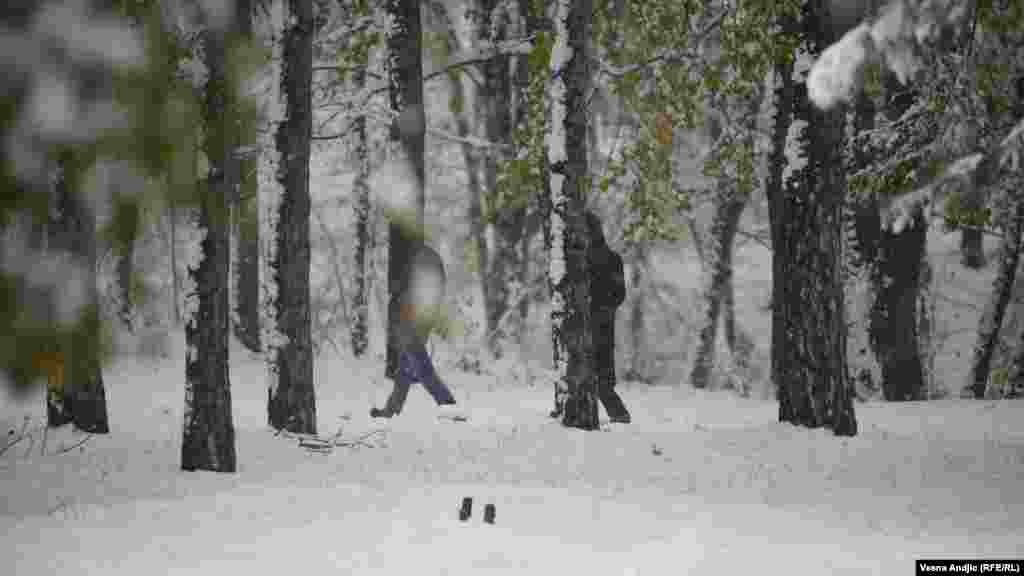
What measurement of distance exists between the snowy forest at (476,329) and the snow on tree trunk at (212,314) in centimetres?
2

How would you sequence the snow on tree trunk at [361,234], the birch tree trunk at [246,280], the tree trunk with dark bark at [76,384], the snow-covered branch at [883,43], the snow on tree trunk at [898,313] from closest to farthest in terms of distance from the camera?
the snow-covered branch at [883,43], the tree trunk with dark bark at [76,384], the snow on tree trunk at [898,313], the birch tree trunk at [246,280], the snow on tree trunk at [361,234]

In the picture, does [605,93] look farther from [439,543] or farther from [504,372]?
[439,543]

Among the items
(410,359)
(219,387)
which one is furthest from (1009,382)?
(219,387)

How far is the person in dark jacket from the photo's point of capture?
11633 millimetres

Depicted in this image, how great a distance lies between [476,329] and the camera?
749 inches

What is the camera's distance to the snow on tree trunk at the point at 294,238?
369 inches

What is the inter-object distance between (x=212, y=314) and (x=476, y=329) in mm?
11129

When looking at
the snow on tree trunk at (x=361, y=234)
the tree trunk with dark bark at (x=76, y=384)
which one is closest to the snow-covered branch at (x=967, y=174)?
the tree trunk with dark bark at (x=76, y=384)

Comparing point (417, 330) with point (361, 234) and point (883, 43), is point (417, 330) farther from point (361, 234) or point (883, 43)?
point (361, 234)

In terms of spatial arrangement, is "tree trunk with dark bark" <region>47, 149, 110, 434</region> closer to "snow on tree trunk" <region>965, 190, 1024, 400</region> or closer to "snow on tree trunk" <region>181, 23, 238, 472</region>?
"snow on tree trunk" <region>181, 23, 238, 472</region>

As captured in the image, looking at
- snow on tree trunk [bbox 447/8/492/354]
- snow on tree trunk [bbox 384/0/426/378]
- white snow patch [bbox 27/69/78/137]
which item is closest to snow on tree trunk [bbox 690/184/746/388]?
snow on tree trunk [bbox 447/8/492/354]

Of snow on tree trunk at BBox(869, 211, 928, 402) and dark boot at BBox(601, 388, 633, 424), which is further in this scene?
snow on tree trunk at BBox(869, 211, 928, 402)

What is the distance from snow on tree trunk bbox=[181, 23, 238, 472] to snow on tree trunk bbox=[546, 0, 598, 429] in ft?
11.6

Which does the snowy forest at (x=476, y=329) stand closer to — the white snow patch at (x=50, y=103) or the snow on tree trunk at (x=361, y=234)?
the white snow patch at (x=50, y=103)
